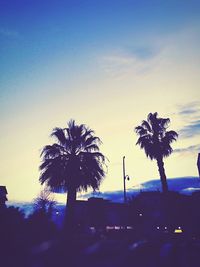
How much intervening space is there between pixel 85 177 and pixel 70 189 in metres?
1.64

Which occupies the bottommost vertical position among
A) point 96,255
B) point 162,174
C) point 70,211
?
point 96,255

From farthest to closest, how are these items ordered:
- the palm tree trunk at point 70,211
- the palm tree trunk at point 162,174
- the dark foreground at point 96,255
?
1. the palm tree trunk at point 162,174
2. the palm tree trunk at point 70,211
3. the dark foreground at point 96,255

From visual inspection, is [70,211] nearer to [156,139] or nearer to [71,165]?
[71,165]

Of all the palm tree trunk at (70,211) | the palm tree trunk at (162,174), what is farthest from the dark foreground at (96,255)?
the palm tree trunk at (162,174)

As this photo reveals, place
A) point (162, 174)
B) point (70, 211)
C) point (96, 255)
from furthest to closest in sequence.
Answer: point (162, 174) → point (70, 211) → point (96, 255)

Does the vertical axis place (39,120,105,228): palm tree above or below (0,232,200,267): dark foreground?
above

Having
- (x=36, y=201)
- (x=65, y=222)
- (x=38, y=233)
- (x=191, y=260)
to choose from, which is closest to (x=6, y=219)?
(x=38, y=233)

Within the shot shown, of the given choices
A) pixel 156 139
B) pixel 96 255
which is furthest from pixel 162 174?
pixel 96 255

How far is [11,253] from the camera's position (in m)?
13.7

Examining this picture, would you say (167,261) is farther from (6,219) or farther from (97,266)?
(6,219)

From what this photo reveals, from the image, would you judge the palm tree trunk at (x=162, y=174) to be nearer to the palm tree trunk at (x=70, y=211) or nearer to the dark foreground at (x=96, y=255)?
the dark foreground at (x=96, y=255)

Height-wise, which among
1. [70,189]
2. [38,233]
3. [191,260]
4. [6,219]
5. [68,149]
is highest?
[68,149]

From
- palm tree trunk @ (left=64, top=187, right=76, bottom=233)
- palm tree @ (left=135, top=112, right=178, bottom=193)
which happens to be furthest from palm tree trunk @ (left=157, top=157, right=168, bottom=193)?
palm tree trunk @ (left=64, top=187, right=76, bottom=233)

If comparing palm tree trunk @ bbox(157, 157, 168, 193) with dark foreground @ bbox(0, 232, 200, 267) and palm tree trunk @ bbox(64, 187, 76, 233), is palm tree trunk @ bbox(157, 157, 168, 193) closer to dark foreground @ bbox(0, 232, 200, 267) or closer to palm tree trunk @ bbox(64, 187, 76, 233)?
dark foreground @ bbox(0, 232, 200, 267)
